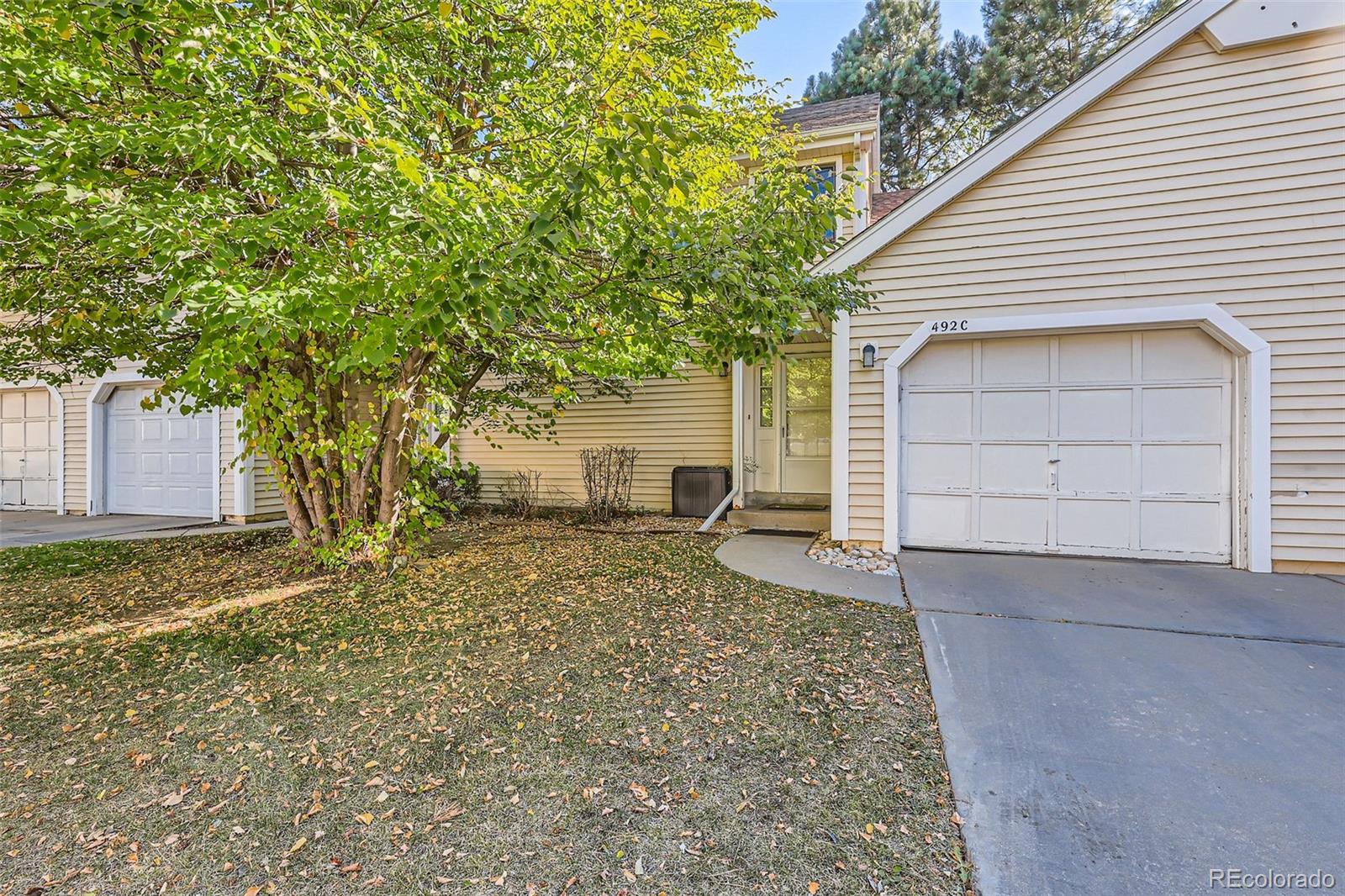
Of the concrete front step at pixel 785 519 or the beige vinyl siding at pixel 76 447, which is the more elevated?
the beige vinyl siding at pixel 76 447

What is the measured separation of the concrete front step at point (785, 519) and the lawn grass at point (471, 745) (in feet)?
7.87

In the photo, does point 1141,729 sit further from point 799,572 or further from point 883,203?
point 883,203

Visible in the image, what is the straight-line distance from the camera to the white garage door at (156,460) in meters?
8.69

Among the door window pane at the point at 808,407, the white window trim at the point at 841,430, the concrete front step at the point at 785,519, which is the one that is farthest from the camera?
the door window pane at the point at 808,407

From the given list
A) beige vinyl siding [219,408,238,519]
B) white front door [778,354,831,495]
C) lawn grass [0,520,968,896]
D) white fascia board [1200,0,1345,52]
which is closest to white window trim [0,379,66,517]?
beige vinyl siding [219,408,238,519]

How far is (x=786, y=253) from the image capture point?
341 cm

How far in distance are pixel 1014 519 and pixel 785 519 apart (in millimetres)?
2384

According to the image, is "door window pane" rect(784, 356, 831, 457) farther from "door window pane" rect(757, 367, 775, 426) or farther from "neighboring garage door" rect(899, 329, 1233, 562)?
"neighboring garage door" rect(899, 329, 1233, 562)

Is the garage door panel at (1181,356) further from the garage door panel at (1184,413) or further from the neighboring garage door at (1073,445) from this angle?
the garage door panel at (1184,413)

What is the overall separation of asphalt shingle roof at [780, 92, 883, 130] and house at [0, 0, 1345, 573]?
4.31 meters

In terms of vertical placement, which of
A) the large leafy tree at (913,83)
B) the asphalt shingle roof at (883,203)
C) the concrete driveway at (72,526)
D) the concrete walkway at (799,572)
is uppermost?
the large leafy tree at (913,83)

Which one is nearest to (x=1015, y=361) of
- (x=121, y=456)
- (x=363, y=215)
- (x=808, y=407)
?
(x=808, y=407)

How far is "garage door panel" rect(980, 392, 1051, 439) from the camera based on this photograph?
5344mm

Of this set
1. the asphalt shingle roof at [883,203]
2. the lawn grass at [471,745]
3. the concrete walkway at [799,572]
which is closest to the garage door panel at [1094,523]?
the concrete walkway at [799,572]
